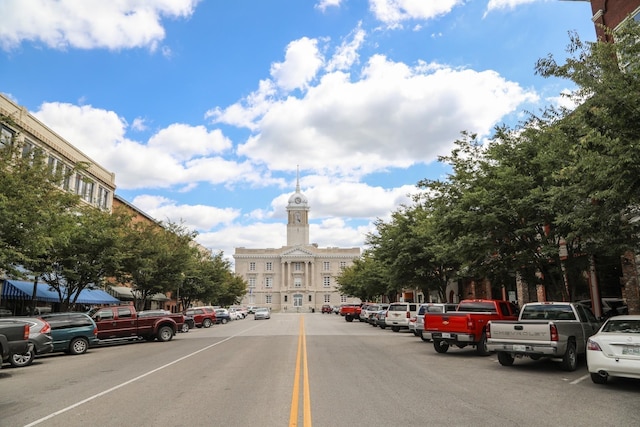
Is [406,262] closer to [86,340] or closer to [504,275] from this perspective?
[504,275]

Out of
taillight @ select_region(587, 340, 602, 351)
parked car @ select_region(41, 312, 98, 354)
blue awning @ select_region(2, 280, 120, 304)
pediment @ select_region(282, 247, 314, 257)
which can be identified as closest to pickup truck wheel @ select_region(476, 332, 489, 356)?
taillight @ select_region(587, 340, 602, 351)

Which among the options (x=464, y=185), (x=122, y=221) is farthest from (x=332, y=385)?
(x=122, y=221)

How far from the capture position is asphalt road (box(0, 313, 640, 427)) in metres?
7.51

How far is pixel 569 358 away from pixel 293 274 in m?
115

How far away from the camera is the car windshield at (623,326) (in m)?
10.1

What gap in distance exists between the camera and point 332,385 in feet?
34.4

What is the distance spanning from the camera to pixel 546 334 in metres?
12.2

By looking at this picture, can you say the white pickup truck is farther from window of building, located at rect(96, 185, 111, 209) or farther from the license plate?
window of building, located at rect(96, 185, 111, 209)

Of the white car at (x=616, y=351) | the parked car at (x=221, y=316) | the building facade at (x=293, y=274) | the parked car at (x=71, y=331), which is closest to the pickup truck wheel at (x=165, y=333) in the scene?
the parked car at (x=71, y=331)

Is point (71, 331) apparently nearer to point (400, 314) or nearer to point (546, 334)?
point (546, 334)

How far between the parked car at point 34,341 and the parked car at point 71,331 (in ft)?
8.31

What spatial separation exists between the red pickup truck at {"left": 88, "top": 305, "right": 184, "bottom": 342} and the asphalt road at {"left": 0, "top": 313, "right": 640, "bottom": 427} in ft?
24.8

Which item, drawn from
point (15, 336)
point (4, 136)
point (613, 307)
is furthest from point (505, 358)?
point (4, 136)

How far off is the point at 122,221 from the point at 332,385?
2018 centimetres
